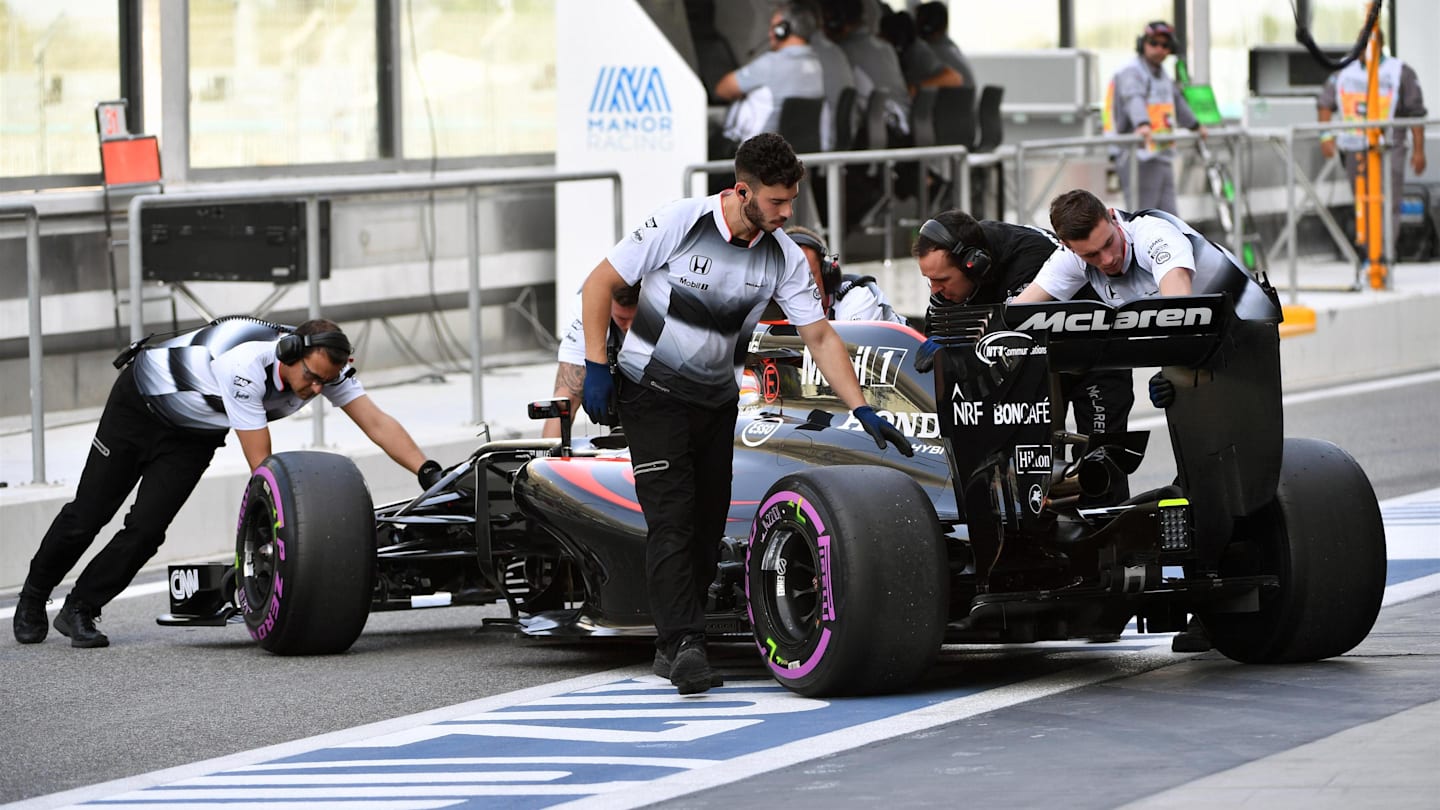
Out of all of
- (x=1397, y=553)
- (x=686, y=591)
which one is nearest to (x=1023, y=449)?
(x=686, y=591)

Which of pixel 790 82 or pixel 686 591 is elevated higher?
pixel 790 82

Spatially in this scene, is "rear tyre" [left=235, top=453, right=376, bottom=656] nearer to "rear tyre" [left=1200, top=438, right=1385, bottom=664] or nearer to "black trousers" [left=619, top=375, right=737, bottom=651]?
"black trousers" [left=619, top=375, right=737, bottom=651]

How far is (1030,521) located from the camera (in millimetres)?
8055

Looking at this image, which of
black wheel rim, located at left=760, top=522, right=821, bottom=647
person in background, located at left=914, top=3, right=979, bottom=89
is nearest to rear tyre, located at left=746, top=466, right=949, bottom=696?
black wheel rim, located at left=760, top=522, right=821, bottom=647

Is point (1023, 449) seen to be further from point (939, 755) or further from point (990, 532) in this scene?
point (939, 755)

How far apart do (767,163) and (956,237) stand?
119 centimetres

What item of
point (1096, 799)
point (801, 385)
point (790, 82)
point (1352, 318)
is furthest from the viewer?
point (1352, 318)

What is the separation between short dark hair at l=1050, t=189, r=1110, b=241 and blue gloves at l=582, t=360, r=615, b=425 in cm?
154

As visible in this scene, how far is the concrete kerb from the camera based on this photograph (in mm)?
12617

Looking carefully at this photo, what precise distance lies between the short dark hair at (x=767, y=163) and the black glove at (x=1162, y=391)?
1295 mm

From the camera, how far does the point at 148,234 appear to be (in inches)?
531

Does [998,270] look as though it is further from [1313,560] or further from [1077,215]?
[1313,560]

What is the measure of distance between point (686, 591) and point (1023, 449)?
1202mm

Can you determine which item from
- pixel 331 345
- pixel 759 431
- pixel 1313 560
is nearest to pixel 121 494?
pixel 331 345
